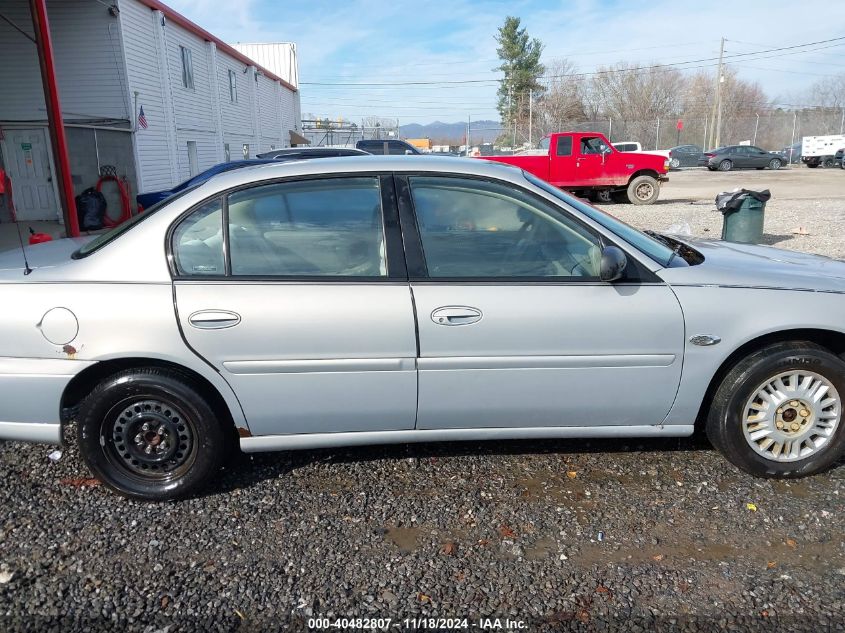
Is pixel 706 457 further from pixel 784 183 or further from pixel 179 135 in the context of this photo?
pixel 784 183

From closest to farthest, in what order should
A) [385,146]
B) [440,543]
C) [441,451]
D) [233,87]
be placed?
[440,543] → [441,451] → [385,146] → [233,87]

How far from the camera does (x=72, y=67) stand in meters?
16.3

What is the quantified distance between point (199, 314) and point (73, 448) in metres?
1.52

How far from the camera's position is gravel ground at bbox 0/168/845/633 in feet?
7.93

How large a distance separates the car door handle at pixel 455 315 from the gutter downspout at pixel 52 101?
876 cm

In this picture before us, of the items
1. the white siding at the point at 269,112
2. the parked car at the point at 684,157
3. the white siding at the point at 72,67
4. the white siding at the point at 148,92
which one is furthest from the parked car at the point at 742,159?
the white siding at the point at 72,67

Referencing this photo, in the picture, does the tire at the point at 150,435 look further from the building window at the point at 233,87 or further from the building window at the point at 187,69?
the building window at the point at 233,87

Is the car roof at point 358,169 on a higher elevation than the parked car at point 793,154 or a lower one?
higher

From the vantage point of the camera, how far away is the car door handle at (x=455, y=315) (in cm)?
297

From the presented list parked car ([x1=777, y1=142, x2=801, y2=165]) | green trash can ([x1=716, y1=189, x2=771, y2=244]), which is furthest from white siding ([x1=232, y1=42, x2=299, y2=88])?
green trash can ([x1=716, y1=189, x2=771, y2=244])

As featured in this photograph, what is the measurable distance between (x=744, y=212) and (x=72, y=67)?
15.9m

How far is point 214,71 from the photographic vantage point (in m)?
23.5

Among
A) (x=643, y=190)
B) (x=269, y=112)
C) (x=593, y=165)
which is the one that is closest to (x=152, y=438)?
(x=593, y=165)

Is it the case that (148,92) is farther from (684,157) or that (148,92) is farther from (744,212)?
(684,157)
